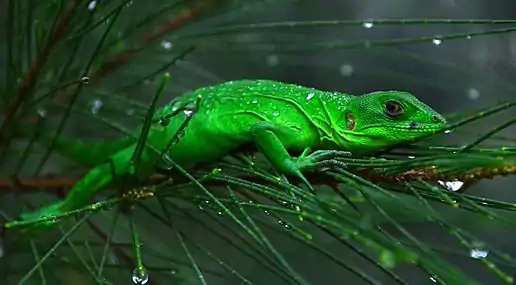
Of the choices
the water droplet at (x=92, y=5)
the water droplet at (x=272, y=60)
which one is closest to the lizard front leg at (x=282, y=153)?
the water droplet at (x=92, y=5)

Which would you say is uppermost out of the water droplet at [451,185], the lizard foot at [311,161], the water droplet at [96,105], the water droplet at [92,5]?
the water droplet at [96,105]

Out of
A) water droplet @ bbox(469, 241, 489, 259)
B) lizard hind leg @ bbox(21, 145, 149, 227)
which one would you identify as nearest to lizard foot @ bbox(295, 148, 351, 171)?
water droplet @ bbox(469, 241, 489, 259)

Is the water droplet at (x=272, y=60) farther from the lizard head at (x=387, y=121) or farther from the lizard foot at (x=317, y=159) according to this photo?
the lizard foot at (x=317, y=159)

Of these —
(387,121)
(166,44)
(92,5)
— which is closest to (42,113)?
(92,5)

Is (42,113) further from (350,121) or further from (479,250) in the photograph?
(479,250)

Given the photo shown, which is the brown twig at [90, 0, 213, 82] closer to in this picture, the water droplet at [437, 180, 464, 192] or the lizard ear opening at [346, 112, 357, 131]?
the lizard ear opening at [346, 112, 357, 131]

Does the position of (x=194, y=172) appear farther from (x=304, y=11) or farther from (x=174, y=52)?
(x=304, y=11)

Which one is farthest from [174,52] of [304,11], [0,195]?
[304,11]
